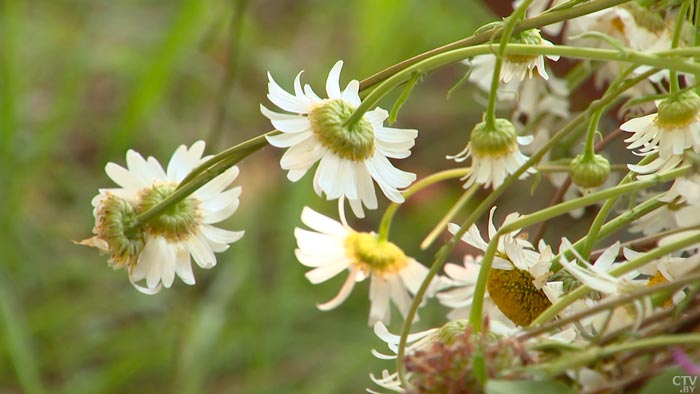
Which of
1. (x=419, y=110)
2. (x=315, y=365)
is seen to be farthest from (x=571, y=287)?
(x=419, y=110)

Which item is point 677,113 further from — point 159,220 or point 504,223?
point 159,220

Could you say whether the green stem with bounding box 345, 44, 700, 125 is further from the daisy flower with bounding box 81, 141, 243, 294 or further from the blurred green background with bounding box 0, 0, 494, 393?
the blurred green background with bounding box 0, 0, 494, 393

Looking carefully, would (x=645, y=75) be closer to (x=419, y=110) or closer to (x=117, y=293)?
(x=117, y=293)

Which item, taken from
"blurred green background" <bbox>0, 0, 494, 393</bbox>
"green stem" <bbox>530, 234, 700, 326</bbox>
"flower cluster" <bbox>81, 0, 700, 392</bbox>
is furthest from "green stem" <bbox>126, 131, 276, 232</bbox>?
"blurred green background" <bbox>0, 0, 494, 393</bbox>

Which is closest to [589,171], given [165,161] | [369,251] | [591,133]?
[591,133]

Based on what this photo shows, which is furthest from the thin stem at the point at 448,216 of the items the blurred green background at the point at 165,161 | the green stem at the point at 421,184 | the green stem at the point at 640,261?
the blurred green background at the point at 165,161
